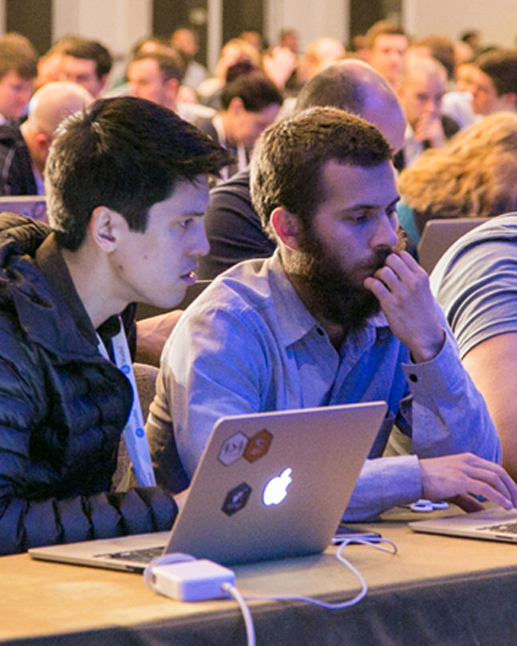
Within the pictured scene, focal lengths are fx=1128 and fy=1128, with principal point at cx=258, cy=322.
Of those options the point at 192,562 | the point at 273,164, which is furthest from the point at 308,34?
the point at 192,562

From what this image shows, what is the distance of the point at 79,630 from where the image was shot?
118 centimetres

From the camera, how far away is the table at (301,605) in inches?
47.5

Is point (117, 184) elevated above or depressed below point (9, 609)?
above

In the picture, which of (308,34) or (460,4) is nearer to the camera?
(308,34)

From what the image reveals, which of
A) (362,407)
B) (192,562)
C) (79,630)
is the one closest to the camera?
(79,630)

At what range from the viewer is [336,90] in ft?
11.4

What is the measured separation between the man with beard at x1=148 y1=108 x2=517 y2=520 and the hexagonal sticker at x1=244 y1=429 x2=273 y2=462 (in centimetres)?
53

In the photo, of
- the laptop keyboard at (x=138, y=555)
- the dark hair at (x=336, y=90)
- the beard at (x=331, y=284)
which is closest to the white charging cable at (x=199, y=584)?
the laptop keyboard at (x=138, y=555)

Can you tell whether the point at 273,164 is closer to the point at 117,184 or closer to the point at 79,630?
the point at 117,184

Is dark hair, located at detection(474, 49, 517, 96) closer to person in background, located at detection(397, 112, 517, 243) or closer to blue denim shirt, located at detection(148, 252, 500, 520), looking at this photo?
person in background, located at detection(397, 112, 517, 243)

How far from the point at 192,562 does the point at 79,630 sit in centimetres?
19

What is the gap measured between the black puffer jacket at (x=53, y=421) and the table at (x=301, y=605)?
0.13m

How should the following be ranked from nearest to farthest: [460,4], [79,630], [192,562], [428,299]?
[79,630]
[192,562]
[428,299]
[460,4]


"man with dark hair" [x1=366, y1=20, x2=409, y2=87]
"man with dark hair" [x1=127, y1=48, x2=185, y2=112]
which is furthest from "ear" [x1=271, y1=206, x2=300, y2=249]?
"man with dark hair" [x1=366, y1=20, x2=409, y2=87]
